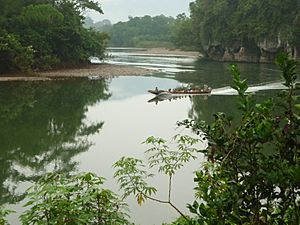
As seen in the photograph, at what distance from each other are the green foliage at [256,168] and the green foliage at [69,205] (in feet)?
2.58

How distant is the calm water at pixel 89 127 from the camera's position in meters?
6.64

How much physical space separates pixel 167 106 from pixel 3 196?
9.35m

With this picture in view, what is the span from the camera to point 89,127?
11.2 metres

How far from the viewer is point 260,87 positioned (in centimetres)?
1945

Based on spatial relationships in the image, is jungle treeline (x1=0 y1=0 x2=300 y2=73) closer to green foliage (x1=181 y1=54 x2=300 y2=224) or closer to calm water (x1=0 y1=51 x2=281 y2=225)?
calm water (x1=0 y1=51 x2=281 y2=225)

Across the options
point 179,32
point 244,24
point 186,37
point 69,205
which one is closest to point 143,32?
point 179,32

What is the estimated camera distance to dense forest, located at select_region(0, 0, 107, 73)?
73.5 feet

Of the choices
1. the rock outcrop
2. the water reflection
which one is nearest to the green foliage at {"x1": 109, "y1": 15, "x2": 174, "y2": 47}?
the rock outcrop

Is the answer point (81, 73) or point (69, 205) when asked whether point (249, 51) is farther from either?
point (69, 205)

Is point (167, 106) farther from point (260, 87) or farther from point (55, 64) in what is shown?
point (55, 64)

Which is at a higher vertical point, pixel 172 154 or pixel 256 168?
pixel 256 168

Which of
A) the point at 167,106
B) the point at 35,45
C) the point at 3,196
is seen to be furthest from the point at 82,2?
the point at 3,196

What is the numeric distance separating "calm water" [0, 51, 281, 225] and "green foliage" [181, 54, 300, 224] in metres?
3.61

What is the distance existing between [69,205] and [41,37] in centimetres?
2388
